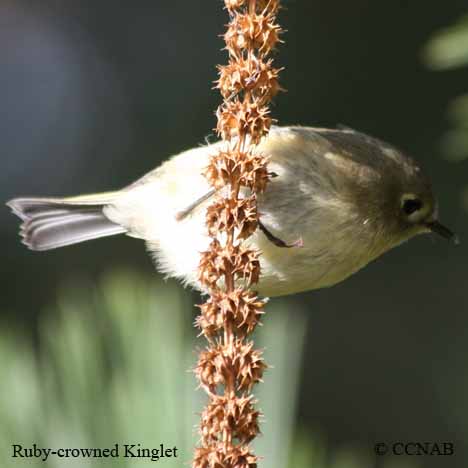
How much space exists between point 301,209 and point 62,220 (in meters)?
0.60

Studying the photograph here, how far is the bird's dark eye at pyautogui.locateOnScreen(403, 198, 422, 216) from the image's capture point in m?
1.43

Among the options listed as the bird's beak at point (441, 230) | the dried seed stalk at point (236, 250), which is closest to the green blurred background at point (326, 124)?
the bird's beak at point (441, 230)

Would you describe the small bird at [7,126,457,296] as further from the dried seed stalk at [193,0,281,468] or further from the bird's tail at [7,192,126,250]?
the dried seed stalk at [193,0,281,468]

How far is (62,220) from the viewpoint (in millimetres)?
1669

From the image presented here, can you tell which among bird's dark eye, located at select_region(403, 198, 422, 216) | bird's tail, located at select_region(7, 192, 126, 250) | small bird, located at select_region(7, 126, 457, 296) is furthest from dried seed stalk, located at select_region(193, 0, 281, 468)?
bird's tail, located at select_region(7, 192, 126, 250)

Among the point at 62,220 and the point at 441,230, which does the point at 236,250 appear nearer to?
the point at 441,230

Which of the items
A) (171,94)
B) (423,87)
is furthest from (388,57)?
(171,94)

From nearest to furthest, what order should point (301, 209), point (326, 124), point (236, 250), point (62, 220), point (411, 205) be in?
point (236, 250) → point (301, 209) → point (411, 205) → point (62, 220) → point (326, 124)

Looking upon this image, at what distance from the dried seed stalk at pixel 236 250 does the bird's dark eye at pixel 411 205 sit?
0.79 meters

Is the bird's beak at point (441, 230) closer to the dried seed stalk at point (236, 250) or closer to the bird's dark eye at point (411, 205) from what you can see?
the bird's dark eye at point (411, 205)

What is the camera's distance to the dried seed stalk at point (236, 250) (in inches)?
22.6

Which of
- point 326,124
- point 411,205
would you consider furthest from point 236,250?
point 326,124

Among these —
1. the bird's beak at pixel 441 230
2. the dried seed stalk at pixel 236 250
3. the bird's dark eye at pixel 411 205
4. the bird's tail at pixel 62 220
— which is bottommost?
the dried seed stalk at pixel 236 250

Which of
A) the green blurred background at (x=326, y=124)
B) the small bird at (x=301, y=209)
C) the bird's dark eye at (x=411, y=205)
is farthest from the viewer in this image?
the green blurred background at (x=326, y=124)
